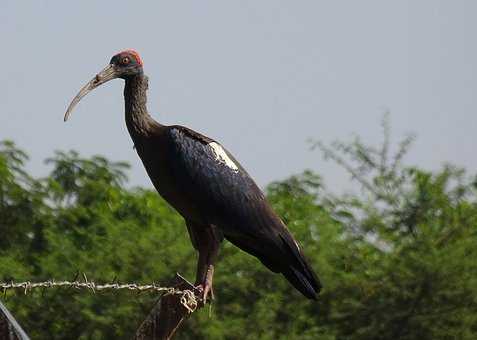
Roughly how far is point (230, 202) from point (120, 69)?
3.69ft

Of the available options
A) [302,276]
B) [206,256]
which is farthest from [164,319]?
[206,256]

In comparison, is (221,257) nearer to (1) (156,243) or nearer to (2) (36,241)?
(1) (156,243)

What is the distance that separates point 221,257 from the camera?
1641 cm

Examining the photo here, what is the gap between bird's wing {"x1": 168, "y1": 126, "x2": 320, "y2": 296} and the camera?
8711 mm

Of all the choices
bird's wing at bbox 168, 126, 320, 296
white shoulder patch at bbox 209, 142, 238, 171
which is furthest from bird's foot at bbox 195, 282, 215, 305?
white shoulder patch at bbox 209, 142, 238, 171

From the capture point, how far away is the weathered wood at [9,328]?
13.4 feet

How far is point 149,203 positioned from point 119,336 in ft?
9.13

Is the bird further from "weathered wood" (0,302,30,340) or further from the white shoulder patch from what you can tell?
"weathered wood" (0,302,30,340)

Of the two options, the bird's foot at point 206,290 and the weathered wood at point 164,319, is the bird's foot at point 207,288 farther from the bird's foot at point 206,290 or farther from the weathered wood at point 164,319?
the weathered wood at point 164,319

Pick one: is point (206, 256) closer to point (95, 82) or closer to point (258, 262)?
point (95, 82)

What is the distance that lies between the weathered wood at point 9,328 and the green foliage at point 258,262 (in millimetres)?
11198

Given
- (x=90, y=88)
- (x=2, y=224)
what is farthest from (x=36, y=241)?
(x=90, y=88)

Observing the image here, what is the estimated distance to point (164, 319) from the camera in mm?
6262

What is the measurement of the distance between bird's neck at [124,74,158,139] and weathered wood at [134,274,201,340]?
257 centimetres
